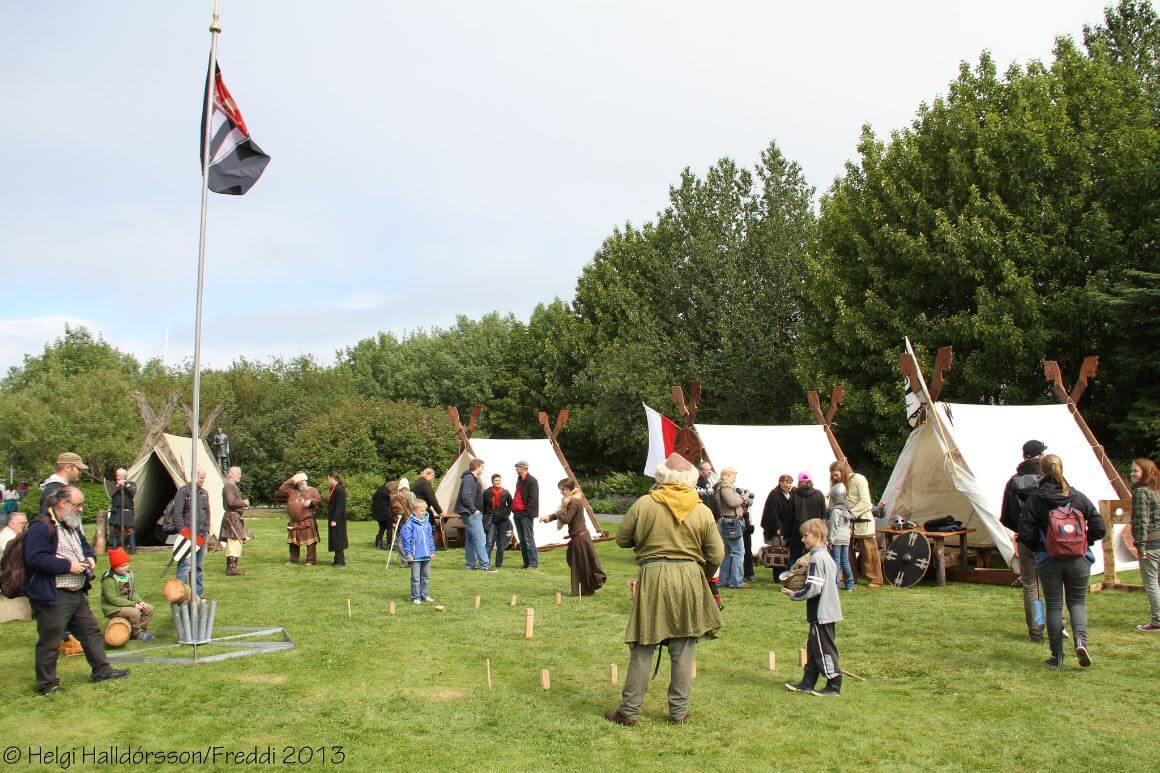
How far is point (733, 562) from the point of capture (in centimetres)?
1259

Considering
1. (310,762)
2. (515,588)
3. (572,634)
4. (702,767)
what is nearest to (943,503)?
(515,588)

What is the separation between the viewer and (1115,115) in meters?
21.0

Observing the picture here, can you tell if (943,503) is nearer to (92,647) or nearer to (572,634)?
(572,634)

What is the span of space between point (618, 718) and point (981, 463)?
865 cm

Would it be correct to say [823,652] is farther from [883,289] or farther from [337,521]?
[883,289]

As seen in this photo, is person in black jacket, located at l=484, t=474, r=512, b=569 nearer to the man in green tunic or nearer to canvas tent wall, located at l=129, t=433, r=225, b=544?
canvas tent wall, located at l=129, t=433, r=225, b=544

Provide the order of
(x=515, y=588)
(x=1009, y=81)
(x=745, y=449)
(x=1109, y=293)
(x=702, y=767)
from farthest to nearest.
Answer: (x=1009, y=81) < (x=1109, y=293) < (x=745, y=449) < (x=515, y=588) < (x=702, y=767)

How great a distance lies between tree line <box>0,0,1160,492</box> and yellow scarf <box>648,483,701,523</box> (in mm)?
15439

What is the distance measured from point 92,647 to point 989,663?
7437 millimetres

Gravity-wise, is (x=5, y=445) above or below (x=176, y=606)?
above

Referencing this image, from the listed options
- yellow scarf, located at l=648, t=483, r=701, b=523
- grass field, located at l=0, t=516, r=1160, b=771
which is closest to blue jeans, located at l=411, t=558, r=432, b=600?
grass field, located at l=0, t=516, r=1160, b=771

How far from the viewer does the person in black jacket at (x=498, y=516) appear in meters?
15.9

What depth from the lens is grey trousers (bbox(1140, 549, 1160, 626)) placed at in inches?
348

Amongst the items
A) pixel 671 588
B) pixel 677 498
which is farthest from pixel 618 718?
pixel 677 498
